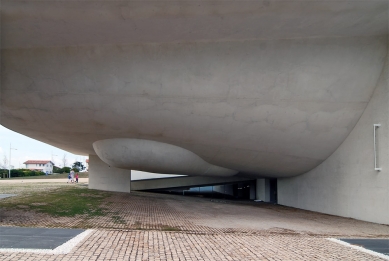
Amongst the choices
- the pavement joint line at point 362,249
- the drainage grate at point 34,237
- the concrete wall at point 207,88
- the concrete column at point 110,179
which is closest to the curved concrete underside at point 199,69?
the concrete wall at point 207,88

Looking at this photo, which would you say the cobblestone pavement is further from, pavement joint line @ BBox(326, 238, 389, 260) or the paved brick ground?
pavement joint line @ BBox(326, 238, 389, 260)

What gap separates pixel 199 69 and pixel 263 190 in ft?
47.4

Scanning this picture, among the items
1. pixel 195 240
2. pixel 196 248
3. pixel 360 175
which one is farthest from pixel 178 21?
pixel 360 175

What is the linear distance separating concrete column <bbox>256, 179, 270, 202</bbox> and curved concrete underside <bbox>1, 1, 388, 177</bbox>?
9613mm

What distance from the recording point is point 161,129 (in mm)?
11688

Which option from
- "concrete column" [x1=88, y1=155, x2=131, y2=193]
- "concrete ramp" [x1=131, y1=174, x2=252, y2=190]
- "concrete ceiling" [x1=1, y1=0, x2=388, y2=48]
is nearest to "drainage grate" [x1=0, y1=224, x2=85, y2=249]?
"concrete ceiling" [x1=1, y1=0, x2=388, y2=48]

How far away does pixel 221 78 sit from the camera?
984cm

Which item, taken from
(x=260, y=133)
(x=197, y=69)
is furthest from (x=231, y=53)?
(x=260, y=133)

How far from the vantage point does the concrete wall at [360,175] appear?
9797 mm

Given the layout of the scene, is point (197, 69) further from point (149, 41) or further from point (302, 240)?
point (302, 240)

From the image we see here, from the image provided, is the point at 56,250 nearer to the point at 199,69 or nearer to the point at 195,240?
the point at 195,240

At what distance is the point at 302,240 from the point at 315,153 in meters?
6.31

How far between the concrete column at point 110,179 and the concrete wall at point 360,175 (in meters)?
12.3

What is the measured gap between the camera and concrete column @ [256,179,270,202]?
70.2ft
